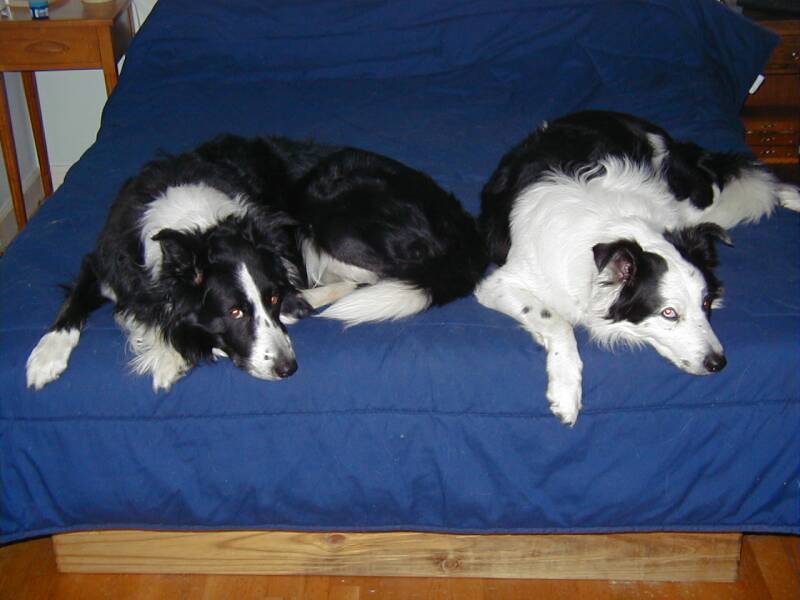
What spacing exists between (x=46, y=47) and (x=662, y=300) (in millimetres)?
3274

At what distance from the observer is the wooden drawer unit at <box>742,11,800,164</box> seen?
4.14m

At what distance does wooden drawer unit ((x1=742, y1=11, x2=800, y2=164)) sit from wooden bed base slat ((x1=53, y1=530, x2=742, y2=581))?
2.64 metres

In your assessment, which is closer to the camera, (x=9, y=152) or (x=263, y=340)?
(x=263, y=340)

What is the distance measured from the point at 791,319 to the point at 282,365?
141 centimetres

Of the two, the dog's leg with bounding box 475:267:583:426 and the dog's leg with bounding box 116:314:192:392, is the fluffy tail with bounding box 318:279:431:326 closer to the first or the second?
the dog's leg with bounding box 475:267:583:426

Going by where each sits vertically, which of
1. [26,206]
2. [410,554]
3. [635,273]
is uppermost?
[635,273]

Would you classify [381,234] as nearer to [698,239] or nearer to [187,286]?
[187,286]

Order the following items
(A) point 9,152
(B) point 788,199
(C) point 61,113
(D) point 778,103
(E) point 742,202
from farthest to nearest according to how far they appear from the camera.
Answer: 1. (C) point 61,113
2. (D) point 778,103
3. (A) point 9,152
4. (B) point 788,199
5. (E) point 742,202

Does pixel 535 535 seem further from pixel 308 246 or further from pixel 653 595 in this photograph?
pixel 308 246

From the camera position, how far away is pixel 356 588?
2.46m

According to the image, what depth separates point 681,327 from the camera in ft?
7.00

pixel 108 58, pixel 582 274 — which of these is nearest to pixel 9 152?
pixel 108 58

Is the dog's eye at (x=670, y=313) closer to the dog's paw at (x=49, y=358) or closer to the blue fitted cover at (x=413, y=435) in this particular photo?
the blue fitted cover at (x=413, y=435)

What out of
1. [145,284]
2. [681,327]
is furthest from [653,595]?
[145,284]
